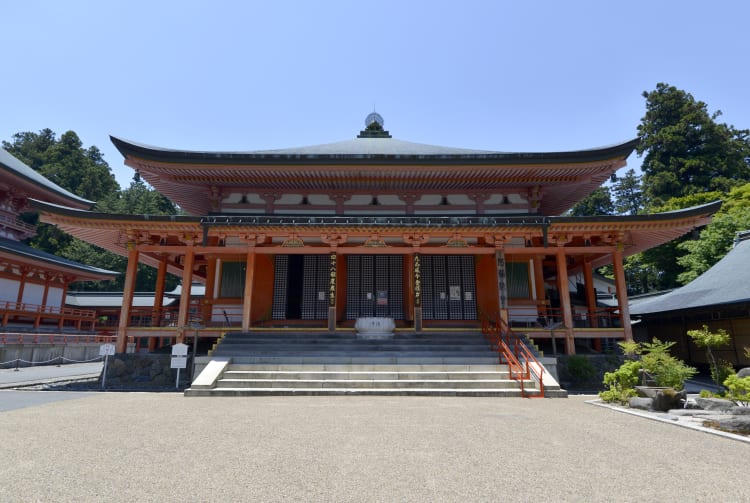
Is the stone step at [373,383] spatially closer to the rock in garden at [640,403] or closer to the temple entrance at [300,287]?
the rock in garden at [640,403]

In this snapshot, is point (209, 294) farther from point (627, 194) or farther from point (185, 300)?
point (627, 194)

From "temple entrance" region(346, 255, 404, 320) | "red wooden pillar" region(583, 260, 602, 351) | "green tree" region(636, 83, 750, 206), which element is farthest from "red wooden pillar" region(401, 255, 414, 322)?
"green tree" region(636, 83, 750, 206)

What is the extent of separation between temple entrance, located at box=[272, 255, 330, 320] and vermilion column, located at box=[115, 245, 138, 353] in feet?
17.1

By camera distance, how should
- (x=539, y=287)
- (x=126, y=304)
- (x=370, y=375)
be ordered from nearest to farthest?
(x=370, y=375)
(x=126, y=304)
(x=539, y=287)

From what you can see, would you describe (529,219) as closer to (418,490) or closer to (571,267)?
(571,267)

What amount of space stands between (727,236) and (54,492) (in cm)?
3261

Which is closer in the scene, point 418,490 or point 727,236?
point 418,490

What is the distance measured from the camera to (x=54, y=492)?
136 inches

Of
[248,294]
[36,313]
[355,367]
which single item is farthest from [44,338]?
[355,367]

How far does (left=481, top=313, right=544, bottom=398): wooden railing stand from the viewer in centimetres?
1009

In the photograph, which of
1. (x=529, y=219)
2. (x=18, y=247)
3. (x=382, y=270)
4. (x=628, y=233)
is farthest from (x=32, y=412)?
(x=18, y=247)

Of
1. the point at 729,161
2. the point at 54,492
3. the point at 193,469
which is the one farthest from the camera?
the point at 729,161

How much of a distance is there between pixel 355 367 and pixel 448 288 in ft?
22.3

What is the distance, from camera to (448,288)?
53.9ft
